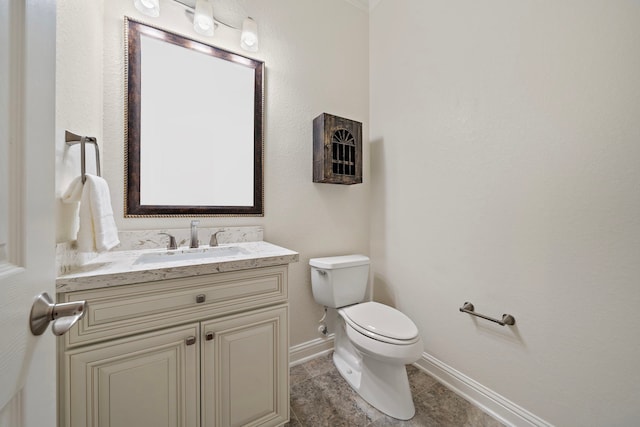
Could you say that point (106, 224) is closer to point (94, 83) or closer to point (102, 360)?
point (102, 360)

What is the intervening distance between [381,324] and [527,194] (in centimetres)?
96

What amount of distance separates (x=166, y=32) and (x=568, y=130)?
1.98 metres

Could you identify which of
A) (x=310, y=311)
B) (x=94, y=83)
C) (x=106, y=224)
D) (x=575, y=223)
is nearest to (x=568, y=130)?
(x=575, y=223)

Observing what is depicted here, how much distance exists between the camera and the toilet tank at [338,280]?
4.99 ft

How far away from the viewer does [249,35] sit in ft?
4.67

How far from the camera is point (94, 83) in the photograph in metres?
1.04

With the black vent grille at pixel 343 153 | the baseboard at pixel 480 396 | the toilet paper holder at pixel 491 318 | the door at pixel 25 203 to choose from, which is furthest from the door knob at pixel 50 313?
the baseboard at pixel 480 396

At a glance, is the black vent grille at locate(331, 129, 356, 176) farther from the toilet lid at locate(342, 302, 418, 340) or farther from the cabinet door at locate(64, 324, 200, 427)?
the cabinet door at locate(64, 324, 200, 427)

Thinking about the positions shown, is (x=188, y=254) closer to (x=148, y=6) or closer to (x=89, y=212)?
(x=89, y=212)

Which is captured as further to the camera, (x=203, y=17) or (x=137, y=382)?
(x=203, y=17)

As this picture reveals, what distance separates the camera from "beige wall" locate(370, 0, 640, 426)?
896 millimetres

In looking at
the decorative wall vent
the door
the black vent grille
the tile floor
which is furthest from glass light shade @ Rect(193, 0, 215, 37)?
the tile floor

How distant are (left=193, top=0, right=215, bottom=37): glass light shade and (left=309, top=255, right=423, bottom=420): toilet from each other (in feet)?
4.92

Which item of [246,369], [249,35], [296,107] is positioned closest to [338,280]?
[246,369]
